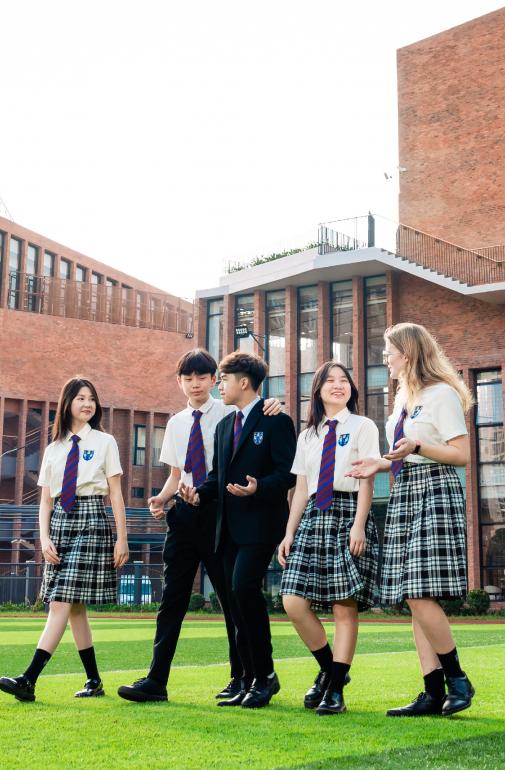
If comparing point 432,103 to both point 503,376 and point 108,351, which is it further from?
point 108,351

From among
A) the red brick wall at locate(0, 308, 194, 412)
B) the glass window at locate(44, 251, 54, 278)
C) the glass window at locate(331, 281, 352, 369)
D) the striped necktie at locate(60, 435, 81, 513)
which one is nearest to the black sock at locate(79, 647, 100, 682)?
the striped necktie at locate(60, 435, 81, 513)

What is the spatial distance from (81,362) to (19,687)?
5439cm

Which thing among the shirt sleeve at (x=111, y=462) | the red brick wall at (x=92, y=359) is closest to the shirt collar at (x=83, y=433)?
the shirt sleeve at (x=111, y=462)

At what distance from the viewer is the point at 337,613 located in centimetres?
597

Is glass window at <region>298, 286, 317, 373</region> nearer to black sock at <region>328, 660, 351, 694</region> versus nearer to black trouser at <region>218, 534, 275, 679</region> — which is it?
black trouser at <region>218, 534, 275, 679</region>

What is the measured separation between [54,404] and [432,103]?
27.4 m

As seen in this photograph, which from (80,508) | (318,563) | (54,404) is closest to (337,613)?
(318,563)

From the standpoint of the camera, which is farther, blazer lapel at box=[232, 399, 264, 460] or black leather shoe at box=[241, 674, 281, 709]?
blazer lapel at box=[232, 399, 264, 460]

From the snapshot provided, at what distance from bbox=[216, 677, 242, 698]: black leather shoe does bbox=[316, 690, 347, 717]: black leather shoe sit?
93 cm

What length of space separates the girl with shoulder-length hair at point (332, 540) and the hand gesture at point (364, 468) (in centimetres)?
36

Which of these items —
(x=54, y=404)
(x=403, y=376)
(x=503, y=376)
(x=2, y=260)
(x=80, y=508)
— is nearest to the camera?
(x=403, y=376)

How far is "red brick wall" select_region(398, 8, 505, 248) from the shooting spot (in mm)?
39406

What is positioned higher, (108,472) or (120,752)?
(108,472)

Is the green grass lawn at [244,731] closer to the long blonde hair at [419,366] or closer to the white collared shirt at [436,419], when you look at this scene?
the white collared shirt at [436,419]
